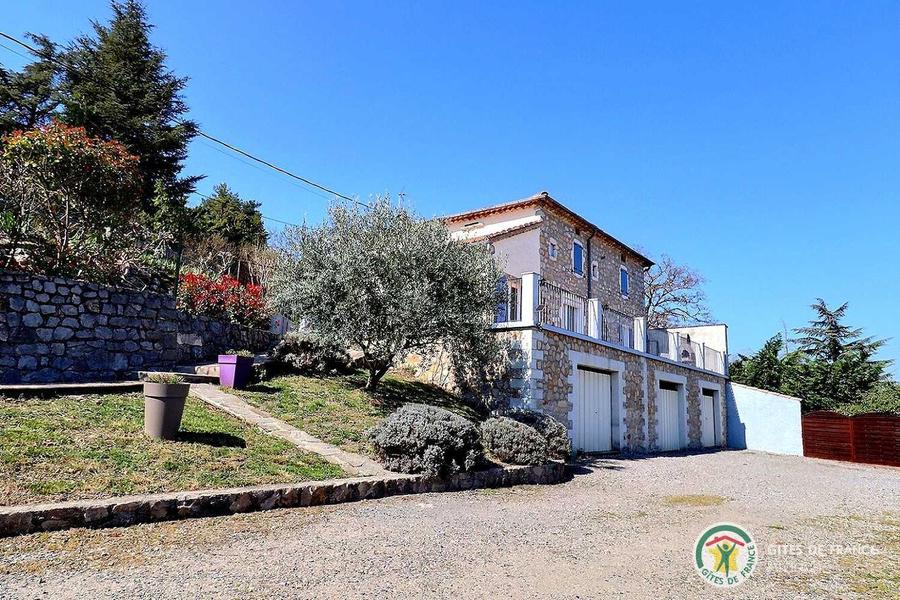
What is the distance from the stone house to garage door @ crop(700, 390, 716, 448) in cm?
5

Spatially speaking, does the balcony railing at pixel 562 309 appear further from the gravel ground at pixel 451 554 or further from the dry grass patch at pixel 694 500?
the gravel ground at pixel 451 554

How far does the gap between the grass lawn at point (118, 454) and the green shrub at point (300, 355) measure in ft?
11.6

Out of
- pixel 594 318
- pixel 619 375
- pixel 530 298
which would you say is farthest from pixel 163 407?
pixel 619 375

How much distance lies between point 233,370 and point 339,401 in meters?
1.90

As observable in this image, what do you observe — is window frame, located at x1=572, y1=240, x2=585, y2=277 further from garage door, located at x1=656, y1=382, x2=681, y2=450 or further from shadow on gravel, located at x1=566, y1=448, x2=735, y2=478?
shadow on gravel, located at x1=566, y1=448, x2=735, y2=478

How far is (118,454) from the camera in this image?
5.57 meters

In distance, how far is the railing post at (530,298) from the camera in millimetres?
11125

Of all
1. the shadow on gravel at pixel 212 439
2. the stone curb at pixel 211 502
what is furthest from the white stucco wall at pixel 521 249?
the shadow on gravel at pixel 212 439

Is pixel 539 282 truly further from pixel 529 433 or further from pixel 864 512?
pixel 864 512

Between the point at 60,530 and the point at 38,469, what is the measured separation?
101 centimetres

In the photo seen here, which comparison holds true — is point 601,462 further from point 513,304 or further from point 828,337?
point 828,337

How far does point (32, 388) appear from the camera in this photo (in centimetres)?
714

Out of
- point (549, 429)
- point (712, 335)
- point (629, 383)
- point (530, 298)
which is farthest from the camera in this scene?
point (712, 335)
